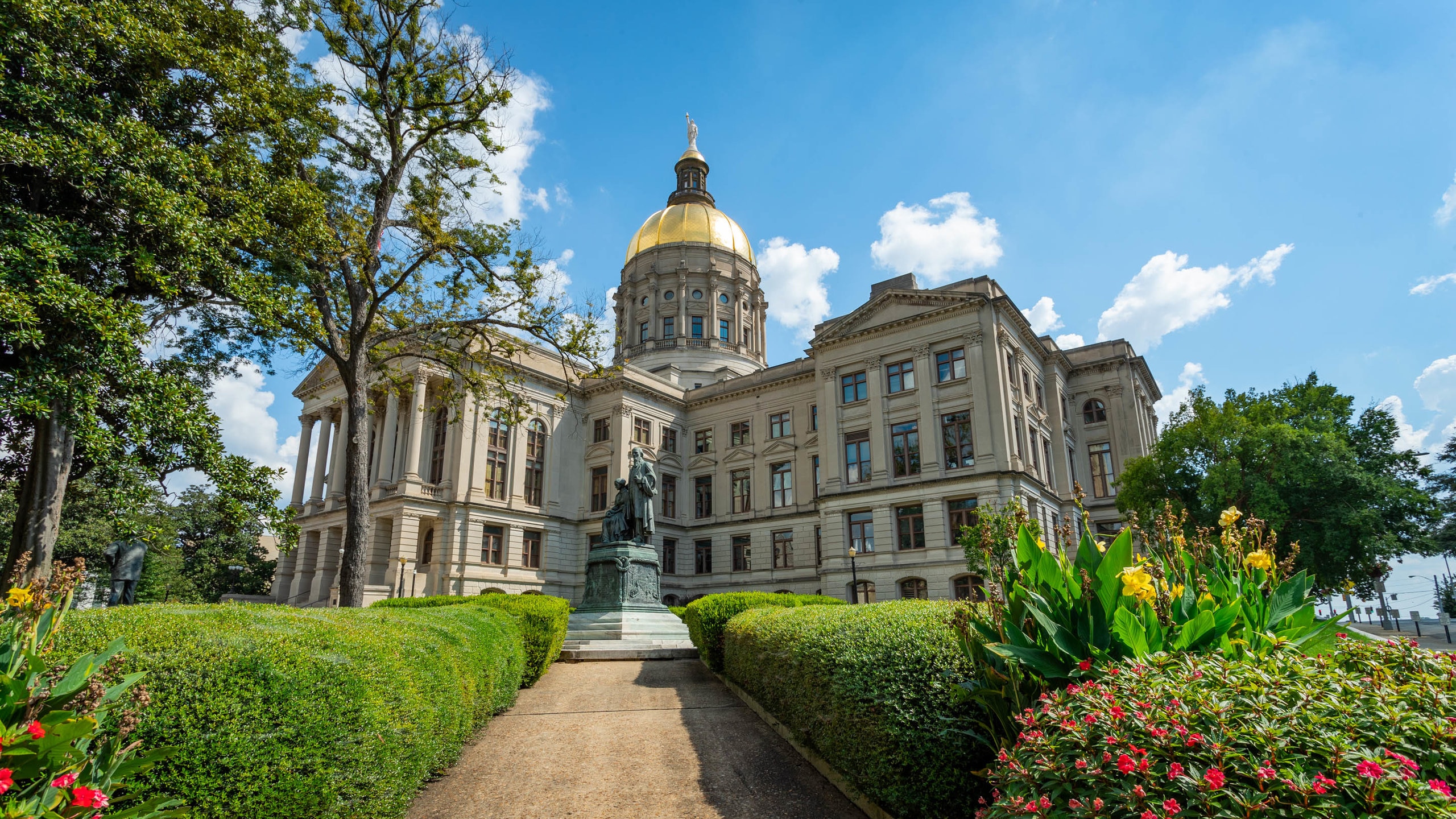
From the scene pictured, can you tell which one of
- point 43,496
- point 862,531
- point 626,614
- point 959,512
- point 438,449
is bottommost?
point 626,614

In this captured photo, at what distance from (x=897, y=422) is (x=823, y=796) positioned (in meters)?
30.2

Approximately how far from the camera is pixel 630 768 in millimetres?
7219

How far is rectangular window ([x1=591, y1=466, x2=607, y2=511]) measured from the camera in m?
43.1

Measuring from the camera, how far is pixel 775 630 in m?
8.65

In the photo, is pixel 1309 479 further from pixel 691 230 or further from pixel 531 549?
pixel 691 230

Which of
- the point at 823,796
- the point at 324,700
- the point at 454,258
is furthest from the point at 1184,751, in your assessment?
the point at 454,258

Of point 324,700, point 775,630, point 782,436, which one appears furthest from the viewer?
point 782,436

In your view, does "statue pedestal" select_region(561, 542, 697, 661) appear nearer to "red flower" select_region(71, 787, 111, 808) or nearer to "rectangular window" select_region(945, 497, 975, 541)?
"red flower" select_region(71, 787, 111, 808)

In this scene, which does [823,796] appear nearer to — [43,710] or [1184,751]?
[1184,751]

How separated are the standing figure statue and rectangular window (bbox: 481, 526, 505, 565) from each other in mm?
20751

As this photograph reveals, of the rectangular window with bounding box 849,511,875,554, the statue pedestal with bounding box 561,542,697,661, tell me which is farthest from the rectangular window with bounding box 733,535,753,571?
the statue pedestal with bounding box 561,542,697,661

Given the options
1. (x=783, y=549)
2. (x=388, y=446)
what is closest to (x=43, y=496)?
(x=388, y=446)

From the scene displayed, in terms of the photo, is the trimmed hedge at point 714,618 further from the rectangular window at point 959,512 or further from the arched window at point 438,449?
the arched window at point 438,449

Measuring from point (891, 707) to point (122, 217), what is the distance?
14.5 metres
